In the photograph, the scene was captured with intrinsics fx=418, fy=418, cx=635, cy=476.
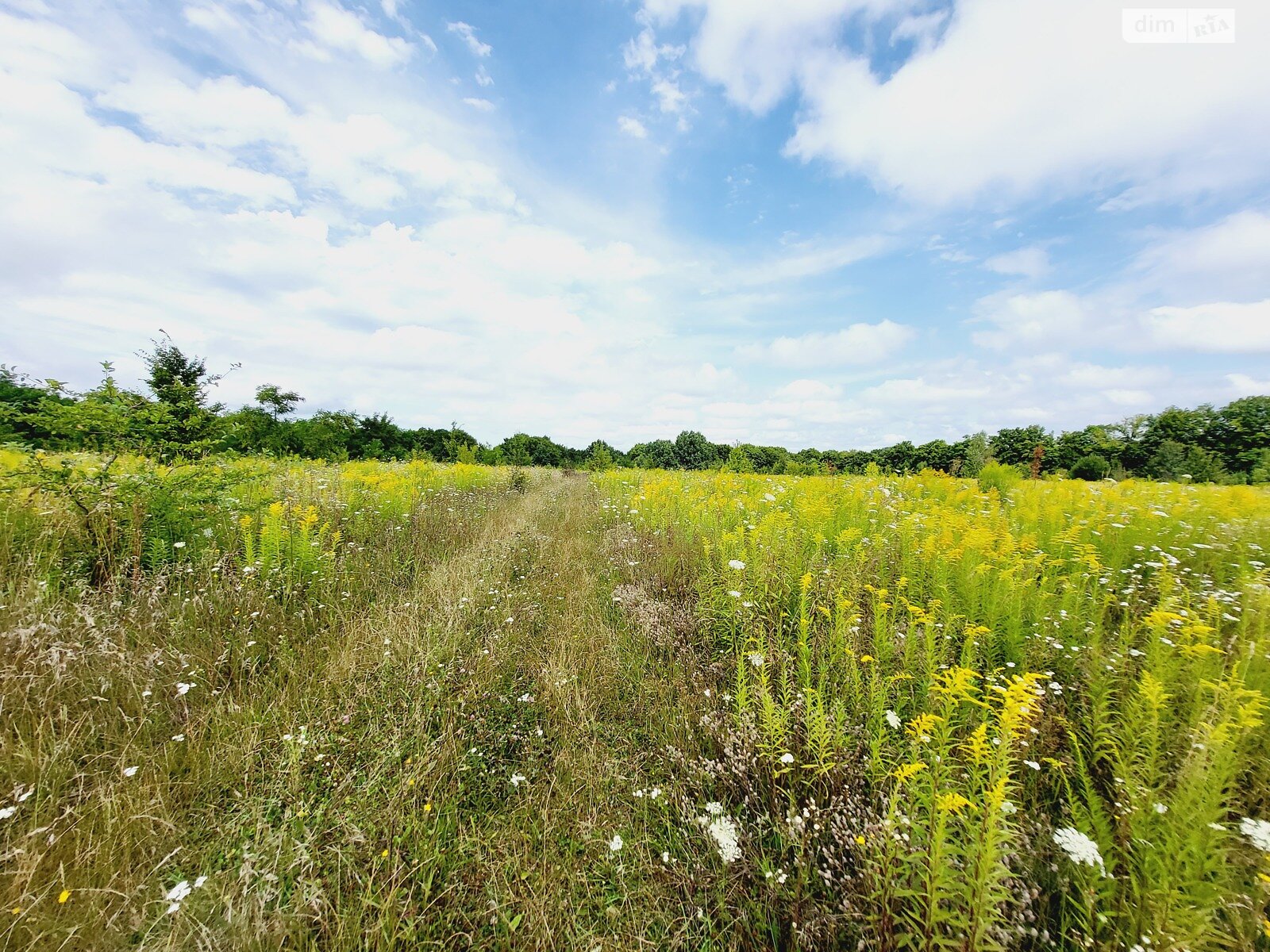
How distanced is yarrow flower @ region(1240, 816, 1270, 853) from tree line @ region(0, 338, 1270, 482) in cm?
737

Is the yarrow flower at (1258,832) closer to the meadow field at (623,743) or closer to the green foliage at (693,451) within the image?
the meadow field at (623,743)

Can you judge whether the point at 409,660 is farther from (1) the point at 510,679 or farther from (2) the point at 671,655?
(2) the point at 671,655

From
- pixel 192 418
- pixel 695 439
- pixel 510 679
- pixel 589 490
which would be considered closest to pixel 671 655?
pixel 510 679

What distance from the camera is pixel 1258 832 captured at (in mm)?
1369

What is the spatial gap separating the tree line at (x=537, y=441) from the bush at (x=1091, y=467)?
0.13 ft

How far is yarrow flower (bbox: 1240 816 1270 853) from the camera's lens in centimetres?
132

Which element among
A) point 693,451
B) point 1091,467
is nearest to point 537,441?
point 693,451

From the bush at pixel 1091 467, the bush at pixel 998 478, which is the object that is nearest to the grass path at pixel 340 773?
the bush at pixel 998 478

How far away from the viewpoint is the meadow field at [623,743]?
1.40 meters

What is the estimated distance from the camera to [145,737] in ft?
7.21

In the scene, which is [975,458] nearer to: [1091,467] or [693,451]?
[1091,467]

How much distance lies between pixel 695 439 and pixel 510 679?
24.1 meters

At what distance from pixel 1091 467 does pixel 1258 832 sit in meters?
19.4

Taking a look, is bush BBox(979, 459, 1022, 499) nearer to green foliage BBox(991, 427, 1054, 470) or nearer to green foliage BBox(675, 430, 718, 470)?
green foliage BBox(991, 427, 1054, 470)
